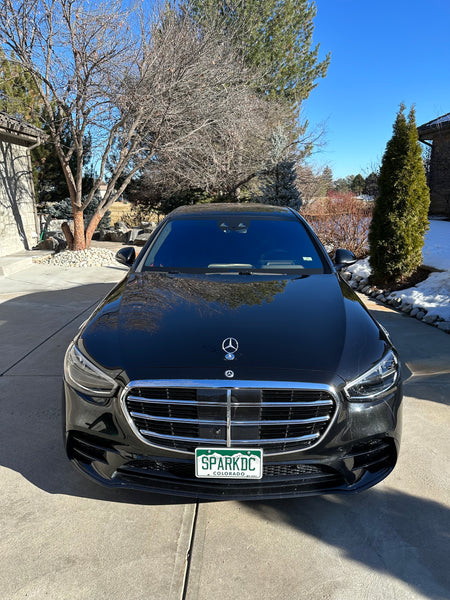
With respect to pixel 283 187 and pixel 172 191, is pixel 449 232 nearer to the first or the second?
pixel 283 187

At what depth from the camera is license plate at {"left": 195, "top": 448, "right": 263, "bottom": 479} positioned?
2.05 m

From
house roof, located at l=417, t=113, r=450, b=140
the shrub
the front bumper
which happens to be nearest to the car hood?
the front bumper

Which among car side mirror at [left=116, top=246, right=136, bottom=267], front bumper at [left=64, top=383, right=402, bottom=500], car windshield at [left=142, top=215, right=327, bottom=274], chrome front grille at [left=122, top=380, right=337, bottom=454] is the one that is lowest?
front bumper at [left=64, top=383, right=402, bottom=500]

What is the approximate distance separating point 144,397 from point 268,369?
0.60 metres

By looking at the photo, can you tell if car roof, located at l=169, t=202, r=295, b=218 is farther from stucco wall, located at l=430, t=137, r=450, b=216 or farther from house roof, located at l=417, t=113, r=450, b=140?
house roof, located at l=417, t=113, r=450, b=140

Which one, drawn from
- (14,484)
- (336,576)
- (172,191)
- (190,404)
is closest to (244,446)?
(190,404)

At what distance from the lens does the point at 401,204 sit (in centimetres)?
793

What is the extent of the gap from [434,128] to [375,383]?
17.7m

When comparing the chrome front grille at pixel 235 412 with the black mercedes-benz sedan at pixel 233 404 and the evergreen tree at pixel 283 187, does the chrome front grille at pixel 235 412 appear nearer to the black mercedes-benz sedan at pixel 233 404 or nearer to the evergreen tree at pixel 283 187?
the black mercedes-benz sedan at pixel 233 404

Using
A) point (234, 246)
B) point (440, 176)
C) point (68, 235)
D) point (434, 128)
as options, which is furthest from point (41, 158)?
point (234, 246)

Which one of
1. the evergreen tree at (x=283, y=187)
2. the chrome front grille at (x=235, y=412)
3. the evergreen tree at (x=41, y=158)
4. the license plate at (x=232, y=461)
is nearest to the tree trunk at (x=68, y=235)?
the evergreen tree at (x=41, y=158)

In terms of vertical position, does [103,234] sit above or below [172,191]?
below

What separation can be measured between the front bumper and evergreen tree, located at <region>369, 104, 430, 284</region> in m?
6.29

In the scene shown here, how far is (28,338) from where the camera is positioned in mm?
5230
